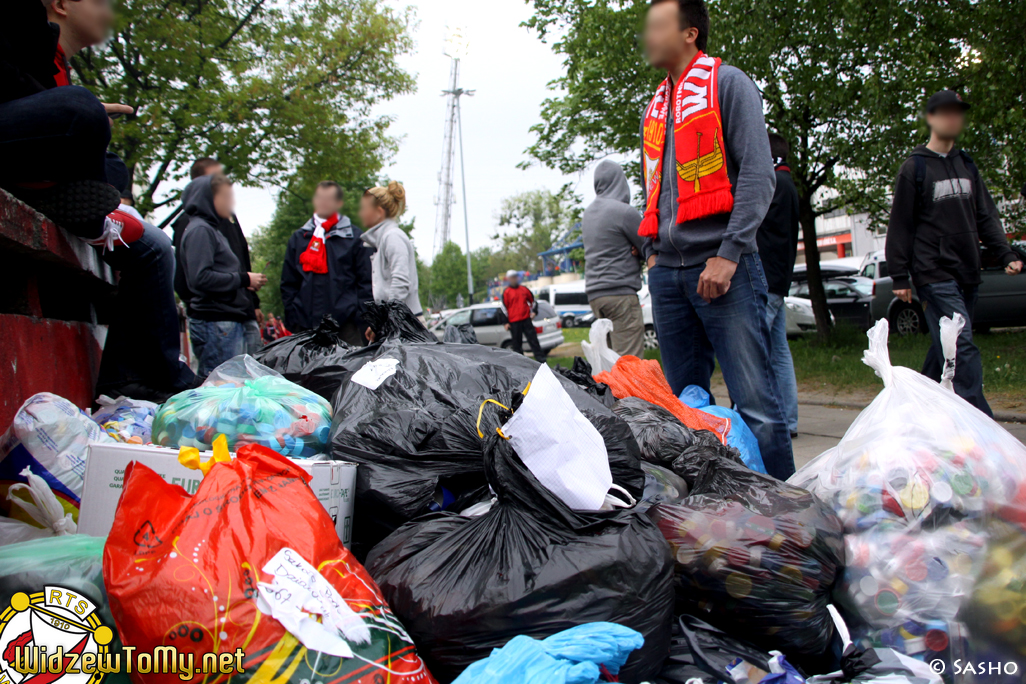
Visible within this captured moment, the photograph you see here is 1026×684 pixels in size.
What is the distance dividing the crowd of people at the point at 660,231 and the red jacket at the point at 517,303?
914 centimetres

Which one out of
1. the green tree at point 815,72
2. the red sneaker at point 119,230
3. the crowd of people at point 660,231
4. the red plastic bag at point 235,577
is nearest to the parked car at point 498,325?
the green tree at point 815,72

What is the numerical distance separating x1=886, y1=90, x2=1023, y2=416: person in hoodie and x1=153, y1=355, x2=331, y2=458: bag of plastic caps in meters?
3.27

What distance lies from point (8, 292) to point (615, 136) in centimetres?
1123

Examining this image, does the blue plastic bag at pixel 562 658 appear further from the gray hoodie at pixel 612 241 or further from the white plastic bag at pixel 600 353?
the gray hoodie at pixel 612 241

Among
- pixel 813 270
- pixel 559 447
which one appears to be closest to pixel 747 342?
pixel 559 447

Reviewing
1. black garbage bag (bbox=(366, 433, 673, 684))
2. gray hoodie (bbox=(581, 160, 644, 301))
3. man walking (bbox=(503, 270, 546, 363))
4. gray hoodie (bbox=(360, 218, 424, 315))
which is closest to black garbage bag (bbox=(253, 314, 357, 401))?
black garbage bag (bbox=(366, 433, 673, 684))

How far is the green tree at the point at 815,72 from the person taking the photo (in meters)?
8.18

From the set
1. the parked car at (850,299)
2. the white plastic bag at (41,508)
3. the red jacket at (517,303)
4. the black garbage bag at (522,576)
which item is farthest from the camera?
the parked car at (850,299)

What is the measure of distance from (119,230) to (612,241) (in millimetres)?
3224

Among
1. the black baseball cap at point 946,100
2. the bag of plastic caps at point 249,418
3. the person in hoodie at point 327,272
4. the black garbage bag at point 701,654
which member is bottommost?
the black garbage bag at point 701,654

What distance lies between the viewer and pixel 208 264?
409 cm

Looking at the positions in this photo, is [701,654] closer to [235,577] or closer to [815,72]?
[235,577]

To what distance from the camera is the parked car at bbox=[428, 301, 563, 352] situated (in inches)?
762

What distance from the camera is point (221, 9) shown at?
10.8 m
